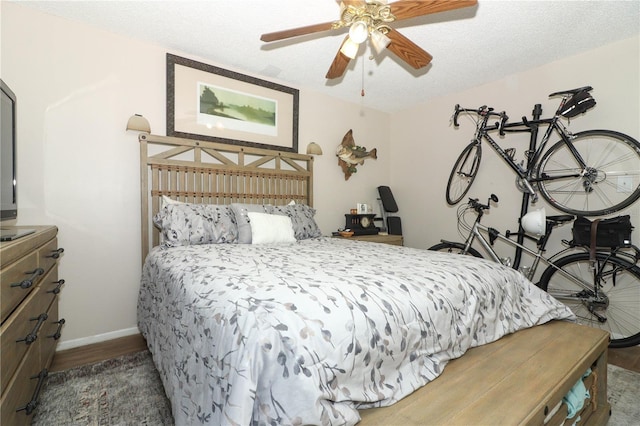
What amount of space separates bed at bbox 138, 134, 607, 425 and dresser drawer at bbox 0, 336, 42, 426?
502 millimetres

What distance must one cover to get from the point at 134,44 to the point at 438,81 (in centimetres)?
295

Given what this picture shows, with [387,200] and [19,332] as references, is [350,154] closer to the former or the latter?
[387,200]

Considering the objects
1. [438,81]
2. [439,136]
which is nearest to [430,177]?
[439,136]

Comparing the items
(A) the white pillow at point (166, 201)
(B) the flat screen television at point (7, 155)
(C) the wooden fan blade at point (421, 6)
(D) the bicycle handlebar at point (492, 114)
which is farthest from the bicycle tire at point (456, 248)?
(B) the flat screen television at point (7, 155)

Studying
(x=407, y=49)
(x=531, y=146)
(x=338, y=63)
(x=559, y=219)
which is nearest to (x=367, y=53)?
(x=338, y=63)

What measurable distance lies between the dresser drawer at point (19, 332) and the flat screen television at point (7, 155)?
459 millimetres

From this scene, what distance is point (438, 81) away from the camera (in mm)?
3312

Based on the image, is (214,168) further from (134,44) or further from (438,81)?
(438,81)

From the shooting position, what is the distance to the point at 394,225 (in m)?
4.07

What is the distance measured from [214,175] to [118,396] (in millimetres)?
1836

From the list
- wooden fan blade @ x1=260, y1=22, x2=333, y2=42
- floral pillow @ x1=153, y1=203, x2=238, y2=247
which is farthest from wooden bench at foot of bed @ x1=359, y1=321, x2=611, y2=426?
wooden fan blade @ x1=260, y1=22, x2=333, y2=42

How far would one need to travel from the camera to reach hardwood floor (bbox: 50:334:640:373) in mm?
2070

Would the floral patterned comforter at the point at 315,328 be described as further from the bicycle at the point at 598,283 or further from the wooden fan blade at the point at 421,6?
the wooden fan blade at the point at 421,6

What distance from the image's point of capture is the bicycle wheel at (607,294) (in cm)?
235
